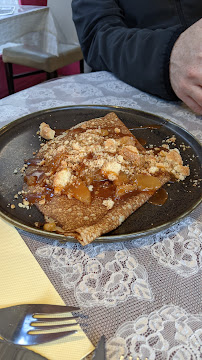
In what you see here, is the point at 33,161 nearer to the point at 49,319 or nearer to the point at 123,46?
the point at 49,319

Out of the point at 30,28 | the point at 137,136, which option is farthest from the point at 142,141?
the point at 30,28

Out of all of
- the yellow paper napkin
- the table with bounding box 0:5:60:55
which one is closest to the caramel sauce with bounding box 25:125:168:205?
the yellow paper napkin

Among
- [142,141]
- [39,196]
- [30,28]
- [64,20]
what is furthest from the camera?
[64,20]

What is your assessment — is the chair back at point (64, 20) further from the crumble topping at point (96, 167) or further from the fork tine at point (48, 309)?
the fork tine at point (48, 309)

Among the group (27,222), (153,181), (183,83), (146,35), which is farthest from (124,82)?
(27,222)

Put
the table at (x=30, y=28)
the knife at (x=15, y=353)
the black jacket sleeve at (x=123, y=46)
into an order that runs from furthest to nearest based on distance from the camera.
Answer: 1. the table at (x=30, y=28)
2. the black jacket sleeve at (x=123, y=46)
3. the knife at (x=15, y=353)

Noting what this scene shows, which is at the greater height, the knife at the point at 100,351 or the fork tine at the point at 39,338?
the fork tine at the point at 39,338

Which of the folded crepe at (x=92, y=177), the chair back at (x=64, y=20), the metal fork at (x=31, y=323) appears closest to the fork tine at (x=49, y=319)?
the metal fork at (x=31, y=323)
